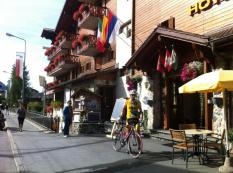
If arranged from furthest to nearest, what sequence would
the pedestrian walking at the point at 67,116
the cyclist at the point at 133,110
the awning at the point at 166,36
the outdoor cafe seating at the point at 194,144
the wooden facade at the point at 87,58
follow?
the wooden facade at the point at 87,58 → the pedestrian walking at the point at 67,116 → the awning at the point at 166,36 → the cyclist at the point at 133,110 → the outdoor cafe seating at the point at 194,144

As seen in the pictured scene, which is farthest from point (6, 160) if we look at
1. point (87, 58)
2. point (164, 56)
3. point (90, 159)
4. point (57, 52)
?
point (57, 52)

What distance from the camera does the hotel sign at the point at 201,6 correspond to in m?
15.4

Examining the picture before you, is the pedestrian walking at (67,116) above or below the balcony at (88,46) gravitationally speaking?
below

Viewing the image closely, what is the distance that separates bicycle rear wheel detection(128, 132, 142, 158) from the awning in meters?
3.97

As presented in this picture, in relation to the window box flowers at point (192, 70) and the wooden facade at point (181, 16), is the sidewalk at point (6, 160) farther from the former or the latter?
the wooden facade at point (181, 16)

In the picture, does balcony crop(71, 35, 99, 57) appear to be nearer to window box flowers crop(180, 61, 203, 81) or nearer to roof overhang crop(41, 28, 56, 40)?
window box flowers crop(180, 61, 203, 81)

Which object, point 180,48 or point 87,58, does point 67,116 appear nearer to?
point 180,48

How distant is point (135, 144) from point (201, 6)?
23.6 ft

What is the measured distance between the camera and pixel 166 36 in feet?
50.3

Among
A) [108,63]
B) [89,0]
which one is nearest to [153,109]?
A: [108,63]

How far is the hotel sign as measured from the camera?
50.5 feet

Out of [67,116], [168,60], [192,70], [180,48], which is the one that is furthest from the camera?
[67,116]

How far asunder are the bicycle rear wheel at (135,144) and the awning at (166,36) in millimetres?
3974

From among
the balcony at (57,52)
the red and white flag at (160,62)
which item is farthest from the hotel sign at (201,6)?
the balcony at (57,52)
